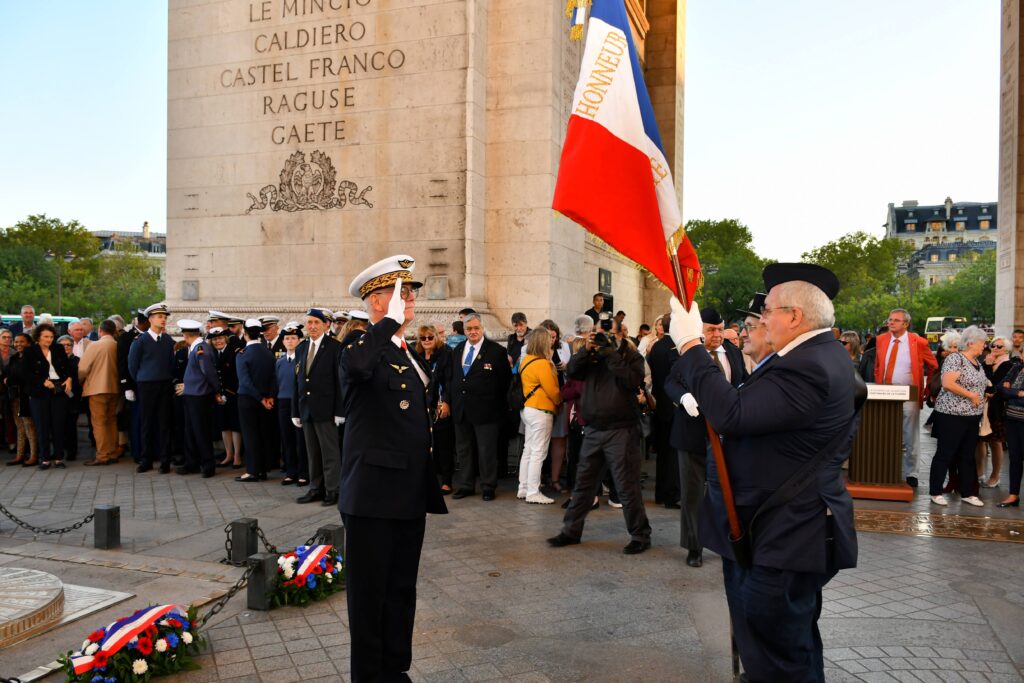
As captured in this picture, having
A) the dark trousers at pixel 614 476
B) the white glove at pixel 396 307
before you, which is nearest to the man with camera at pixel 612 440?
the dark trousers at pixel 614 476


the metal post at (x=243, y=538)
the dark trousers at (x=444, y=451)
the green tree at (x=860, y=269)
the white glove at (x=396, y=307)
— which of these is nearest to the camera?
the white glove at (x=396, y=307)

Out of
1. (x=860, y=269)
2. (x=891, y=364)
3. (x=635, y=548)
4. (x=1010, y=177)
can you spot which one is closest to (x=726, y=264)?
(x=860, y=269)

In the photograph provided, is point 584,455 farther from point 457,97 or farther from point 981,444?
point 457,97

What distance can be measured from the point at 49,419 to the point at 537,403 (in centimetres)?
754

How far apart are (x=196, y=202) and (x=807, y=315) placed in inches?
542

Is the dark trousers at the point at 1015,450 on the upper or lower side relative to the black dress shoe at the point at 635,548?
upper

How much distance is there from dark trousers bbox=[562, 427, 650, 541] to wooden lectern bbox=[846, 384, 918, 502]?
3587 mm

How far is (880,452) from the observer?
9.23 m

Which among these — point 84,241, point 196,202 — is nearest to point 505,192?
point 196,202

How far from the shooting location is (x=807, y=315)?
3213 mm

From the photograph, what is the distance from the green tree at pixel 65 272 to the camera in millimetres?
57181

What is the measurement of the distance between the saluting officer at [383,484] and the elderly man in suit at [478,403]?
202 inches

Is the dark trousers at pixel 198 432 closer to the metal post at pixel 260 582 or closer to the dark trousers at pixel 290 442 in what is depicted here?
the dark trousers at pixel 290 442

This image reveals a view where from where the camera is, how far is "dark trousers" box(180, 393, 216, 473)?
10.6m
